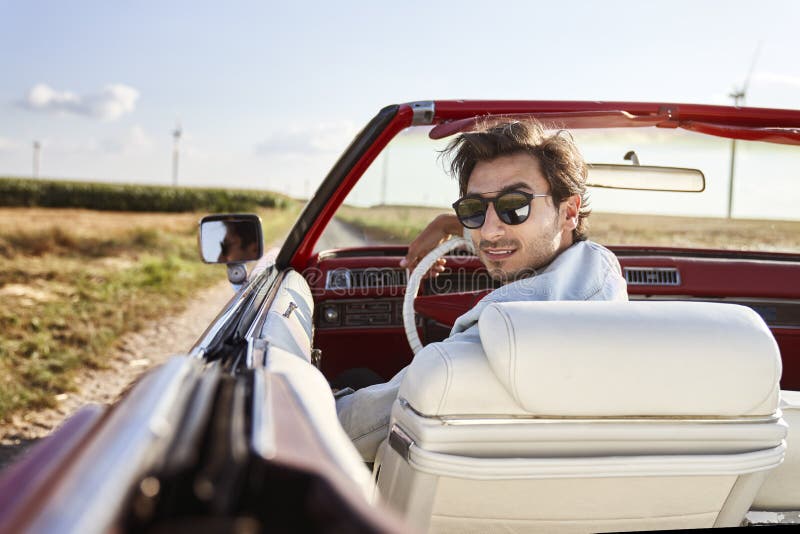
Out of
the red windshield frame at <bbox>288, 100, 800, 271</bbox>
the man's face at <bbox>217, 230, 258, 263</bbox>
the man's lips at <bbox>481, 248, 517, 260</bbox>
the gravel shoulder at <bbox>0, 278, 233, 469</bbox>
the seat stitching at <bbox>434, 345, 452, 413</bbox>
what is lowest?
the gravel shoulder at <bbox>0, 278, 233, 469</bbox>

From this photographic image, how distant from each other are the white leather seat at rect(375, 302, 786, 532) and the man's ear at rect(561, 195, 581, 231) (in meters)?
1.07

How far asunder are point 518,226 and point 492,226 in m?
0.09

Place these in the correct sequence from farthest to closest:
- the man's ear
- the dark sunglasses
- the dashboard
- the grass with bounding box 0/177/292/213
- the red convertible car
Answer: the grass with bounding box 0/177/292/213 → the dashboard → the man's ear → the dark sunglasses → the red convertible car

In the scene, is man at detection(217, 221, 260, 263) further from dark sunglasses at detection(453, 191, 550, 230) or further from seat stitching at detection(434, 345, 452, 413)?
seat stitching at detection(434, 345, 452, 413)

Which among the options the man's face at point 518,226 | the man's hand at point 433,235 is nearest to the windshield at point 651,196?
the man's hand at point 433,235

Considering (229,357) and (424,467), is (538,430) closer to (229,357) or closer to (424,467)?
(424,467)

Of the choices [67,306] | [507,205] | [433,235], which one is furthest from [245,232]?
[67,306]

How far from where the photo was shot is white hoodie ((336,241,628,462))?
176 centimetres

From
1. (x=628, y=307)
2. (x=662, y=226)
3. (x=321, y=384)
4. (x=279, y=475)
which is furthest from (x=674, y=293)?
(x=279, y=475)

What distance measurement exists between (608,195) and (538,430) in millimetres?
2178

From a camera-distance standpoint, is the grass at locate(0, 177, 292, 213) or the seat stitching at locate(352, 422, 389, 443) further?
the grass at locate(0, 177, 292, 213)

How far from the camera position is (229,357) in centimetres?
140

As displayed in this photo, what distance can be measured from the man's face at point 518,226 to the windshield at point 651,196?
0.52 metres

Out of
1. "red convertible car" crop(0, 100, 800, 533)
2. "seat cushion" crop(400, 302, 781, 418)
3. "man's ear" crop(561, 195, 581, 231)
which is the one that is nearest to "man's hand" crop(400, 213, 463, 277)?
"red convertible car" crop(0, 100, 800, 533)
